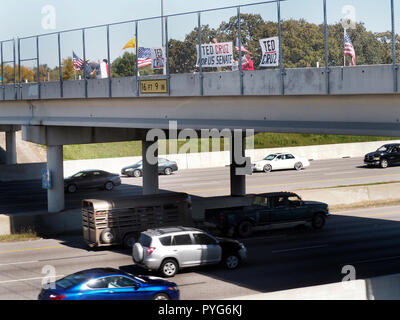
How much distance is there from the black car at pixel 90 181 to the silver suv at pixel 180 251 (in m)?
21.1

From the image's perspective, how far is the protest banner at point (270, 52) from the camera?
19.4m

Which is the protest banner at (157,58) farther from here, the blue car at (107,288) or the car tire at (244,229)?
the blue car at (107,288)

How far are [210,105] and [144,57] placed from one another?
14.7 ft

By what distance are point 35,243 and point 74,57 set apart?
8462mm

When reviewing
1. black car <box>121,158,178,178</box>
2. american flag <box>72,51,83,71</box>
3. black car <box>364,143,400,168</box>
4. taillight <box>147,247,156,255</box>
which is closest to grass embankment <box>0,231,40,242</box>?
american flag <box>72,51,83,71</box>

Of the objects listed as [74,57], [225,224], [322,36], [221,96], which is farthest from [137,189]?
[322,36]

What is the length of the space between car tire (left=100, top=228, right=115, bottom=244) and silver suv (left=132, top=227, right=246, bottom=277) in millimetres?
3780

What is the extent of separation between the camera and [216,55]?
21.5m

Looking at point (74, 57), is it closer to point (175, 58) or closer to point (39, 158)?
point (175, 58)

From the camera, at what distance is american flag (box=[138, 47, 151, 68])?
80.1ft

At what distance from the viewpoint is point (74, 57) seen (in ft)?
96.0

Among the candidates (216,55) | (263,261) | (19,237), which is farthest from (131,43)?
(263,261)

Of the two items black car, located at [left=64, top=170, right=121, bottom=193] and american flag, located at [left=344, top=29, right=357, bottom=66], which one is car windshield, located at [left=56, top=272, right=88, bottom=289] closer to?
american flag, located at [left=344, top=29, right=357, bottom=66]

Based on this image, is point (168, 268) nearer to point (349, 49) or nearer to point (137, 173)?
point (349, 49)
